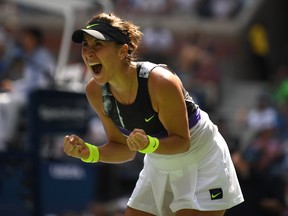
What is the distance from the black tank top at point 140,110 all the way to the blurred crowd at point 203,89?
2660mm

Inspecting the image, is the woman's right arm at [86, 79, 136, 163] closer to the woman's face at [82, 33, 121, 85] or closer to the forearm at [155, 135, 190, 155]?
the woman's face at [82, 33, 121, 85]

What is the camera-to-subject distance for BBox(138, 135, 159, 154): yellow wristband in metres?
5.19

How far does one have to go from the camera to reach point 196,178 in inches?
222

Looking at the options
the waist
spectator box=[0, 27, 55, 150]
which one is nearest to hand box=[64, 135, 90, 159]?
the waist

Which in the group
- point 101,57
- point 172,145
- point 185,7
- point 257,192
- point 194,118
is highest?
point 101,57

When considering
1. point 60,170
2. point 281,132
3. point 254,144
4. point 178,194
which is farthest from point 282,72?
point 178,194

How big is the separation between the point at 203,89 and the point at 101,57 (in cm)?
1076

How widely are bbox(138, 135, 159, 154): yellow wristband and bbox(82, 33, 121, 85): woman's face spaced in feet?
1.56

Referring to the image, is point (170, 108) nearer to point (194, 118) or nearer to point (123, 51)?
point (194, 118)

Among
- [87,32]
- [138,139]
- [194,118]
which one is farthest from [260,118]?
[138,139]

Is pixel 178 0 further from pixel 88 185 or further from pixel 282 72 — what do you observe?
pixel 88 185

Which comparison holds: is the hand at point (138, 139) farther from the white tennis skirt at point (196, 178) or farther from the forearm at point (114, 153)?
the forearm at point (114, 153)

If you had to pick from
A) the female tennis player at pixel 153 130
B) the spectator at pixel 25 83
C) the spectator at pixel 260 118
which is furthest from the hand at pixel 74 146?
the spectator at pixel 260 118

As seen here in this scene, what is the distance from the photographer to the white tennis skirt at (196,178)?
5.59 meters
